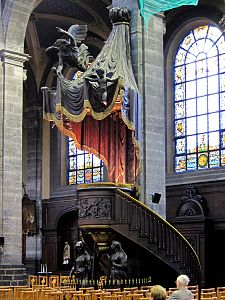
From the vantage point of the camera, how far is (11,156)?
17062 millimetres

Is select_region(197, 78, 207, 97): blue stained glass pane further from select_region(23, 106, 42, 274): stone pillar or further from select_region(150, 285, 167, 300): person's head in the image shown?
select_region(150, 285, 167, 300): person's head

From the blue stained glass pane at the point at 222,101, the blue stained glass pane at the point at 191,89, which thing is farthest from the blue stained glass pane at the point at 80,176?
the blue stained glass pane at the point at 222,101

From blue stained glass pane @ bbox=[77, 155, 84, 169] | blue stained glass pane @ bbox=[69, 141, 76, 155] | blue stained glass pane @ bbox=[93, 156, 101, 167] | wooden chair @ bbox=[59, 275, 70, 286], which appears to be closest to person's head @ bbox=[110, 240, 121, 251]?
wooden chair @ bbox=[59, 275, 70, 286]

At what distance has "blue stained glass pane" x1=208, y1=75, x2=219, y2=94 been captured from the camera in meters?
20.2

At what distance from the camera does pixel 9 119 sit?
56.3 ft

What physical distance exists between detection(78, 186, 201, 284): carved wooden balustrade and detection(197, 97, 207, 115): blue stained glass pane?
8541 millimetres

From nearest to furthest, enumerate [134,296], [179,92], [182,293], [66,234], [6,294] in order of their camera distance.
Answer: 1. [182,293]
2. [134,296]
3. [6,294]
4. [179,92]
5. [66,234]

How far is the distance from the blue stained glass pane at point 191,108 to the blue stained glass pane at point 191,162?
1357 mm

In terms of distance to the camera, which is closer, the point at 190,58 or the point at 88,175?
the point at 190,58

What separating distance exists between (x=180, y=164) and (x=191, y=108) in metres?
1.83

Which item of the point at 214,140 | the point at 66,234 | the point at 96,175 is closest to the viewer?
the point at 214,140

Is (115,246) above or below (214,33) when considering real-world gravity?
below

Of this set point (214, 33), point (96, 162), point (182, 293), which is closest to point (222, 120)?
point (214, 33)

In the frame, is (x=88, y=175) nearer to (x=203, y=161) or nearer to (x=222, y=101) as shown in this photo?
(x=203, y=161)
